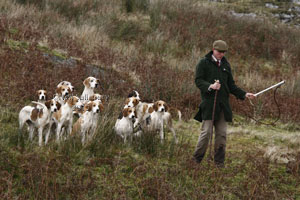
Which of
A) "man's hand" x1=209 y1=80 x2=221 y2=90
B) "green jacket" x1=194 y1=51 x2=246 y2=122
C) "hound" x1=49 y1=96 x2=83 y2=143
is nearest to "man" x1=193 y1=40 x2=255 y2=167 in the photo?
"green jacket" x1=194 y1=51 x2=246 y2=122

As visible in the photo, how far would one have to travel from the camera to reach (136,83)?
11.6m

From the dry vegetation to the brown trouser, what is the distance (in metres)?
0.26

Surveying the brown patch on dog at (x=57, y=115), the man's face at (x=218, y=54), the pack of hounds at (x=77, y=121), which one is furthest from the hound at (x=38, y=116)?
the man's face at (x=218, y=54)

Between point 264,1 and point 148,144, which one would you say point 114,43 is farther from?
point 264,1

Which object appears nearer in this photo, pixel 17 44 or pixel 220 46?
pixel 220 46

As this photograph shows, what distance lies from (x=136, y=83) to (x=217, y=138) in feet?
18.2

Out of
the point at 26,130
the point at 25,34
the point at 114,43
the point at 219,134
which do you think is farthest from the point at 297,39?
the point at 26,130

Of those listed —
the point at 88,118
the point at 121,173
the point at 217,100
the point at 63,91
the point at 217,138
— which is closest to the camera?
the point at 121,173

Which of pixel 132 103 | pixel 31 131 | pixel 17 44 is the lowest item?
pixel 31 131

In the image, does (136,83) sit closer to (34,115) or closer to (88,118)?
(88,118)

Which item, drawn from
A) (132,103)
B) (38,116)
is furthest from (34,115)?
(132,103)

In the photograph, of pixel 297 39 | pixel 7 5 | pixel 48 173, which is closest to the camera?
pixel 48 173

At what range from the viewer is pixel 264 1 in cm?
2997

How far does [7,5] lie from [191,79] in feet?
27.7
